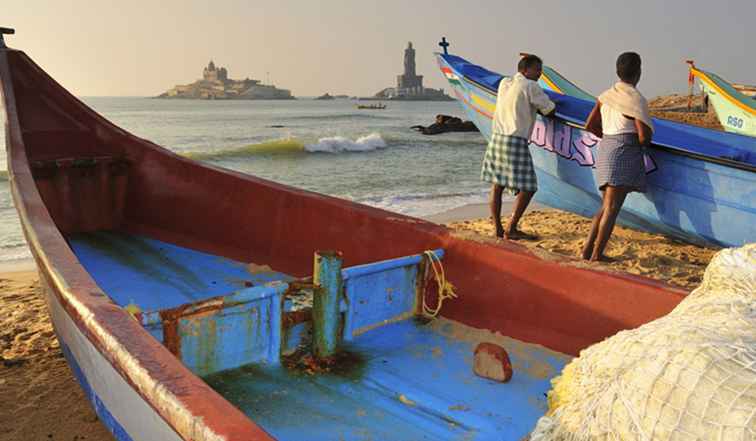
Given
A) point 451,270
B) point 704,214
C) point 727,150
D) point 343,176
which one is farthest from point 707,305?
point 343,176

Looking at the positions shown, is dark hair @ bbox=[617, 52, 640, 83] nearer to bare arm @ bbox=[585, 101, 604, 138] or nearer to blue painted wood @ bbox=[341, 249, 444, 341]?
bare arm @ bbox=[585, 101, 604, 138]

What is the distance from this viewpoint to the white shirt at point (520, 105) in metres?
4.71

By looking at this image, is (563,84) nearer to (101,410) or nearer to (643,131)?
(643,131)

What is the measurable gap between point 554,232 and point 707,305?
14.7ft

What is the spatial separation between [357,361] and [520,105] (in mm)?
2945

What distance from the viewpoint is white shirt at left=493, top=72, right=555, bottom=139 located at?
15.5 feet

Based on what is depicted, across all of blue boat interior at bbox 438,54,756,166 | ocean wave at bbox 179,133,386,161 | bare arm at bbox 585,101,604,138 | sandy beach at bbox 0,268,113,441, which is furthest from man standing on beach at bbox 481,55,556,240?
ocean wave at bbox 179,133,386,161

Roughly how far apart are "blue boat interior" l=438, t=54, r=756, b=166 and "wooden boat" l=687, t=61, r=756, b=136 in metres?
3.87

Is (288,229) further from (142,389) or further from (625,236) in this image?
(625,236)

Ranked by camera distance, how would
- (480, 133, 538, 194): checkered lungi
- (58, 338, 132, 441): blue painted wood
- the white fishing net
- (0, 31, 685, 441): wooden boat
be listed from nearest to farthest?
the white fishing net
(0, 31, 685, 441): wooden boat
(58, 338, 132, 441): blue painted wood
(480, 133, 538, 194): checkered lungi

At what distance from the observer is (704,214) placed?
177 inches

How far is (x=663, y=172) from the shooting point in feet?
A: 15.2

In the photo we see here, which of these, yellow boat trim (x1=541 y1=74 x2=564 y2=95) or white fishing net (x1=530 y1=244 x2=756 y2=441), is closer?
white fishing net (x1=530 y1=244 x2=756 y2=441)

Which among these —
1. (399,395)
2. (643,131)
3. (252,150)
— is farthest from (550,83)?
(252,150)
